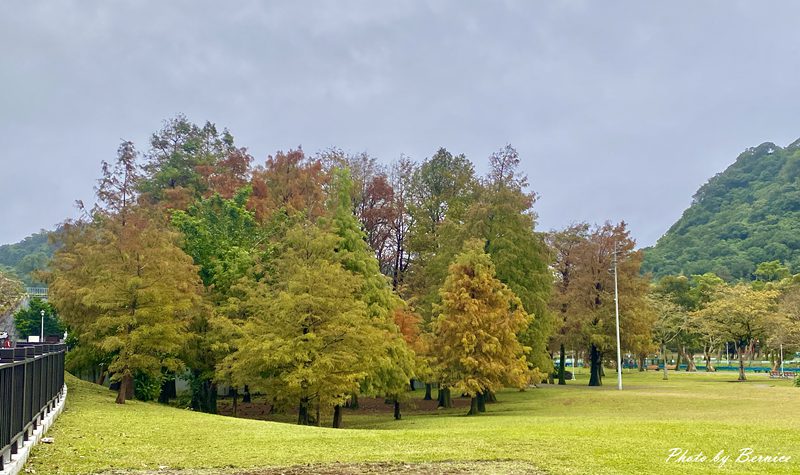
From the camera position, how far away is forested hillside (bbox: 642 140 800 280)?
380 ft

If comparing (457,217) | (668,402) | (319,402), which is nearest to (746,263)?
(457,217)

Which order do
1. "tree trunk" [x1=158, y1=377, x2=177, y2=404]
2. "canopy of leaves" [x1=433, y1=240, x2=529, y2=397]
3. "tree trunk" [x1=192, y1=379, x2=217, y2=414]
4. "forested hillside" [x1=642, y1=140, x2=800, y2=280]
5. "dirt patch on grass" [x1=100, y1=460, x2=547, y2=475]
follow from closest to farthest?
"dirt patch on grass" [x1=100, y1=460, x2=547, y2=475], "canopy of leaves" [x1=433, y1=240, x2=529, y2=397], "tree trunk" [x1=192, y1=379, x2=217, y2=414], "tree trunk" [x1=158, y1=377, x2=177, y2=404], "forested hillside" [x1=642, y1=140, x2=800, y2=280]

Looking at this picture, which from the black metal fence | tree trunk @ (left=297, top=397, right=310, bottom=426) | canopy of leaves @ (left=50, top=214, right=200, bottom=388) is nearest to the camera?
the black metal fence

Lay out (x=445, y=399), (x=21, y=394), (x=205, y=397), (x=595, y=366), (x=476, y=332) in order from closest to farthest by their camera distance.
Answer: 1. (x=21, y=394)
2. (x=476, y=332)
3. (x=205, y=397)
4. (x=445, y=399)
5. (x=595, y=366)

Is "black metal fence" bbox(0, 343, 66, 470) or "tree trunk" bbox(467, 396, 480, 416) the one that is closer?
"black metal fence" bbox(0, 343, 66, 470)

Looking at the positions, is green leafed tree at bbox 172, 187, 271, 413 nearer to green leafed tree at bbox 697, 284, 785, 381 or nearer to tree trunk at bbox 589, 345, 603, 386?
tree trunk at bbox 589, 345, 603, 386

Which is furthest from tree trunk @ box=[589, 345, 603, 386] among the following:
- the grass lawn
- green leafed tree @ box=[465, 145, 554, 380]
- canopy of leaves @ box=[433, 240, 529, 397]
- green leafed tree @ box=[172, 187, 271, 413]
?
the grass lawn

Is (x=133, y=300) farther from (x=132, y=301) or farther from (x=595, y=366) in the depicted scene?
(x=595, y=366)

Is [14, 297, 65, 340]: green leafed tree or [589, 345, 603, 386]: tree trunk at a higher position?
[14, 297, 65, 340]: green leafed tree

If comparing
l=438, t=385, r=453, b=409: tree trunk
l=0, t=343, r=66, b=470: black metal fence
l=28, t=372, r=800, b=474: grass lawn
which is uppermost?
l=0, t=343, r=66, b=470: black metal fence

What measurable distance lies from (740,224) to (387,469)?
14248 centimetres

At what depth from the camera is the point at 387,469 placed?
9.89m

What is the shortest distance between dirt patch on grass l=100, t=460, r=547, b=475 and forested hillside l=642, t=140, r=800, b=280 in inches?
4395

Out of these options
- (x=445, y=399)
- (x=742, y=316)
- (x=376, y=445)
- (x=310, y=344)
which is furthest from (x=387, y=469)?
(x=742, y=316)
